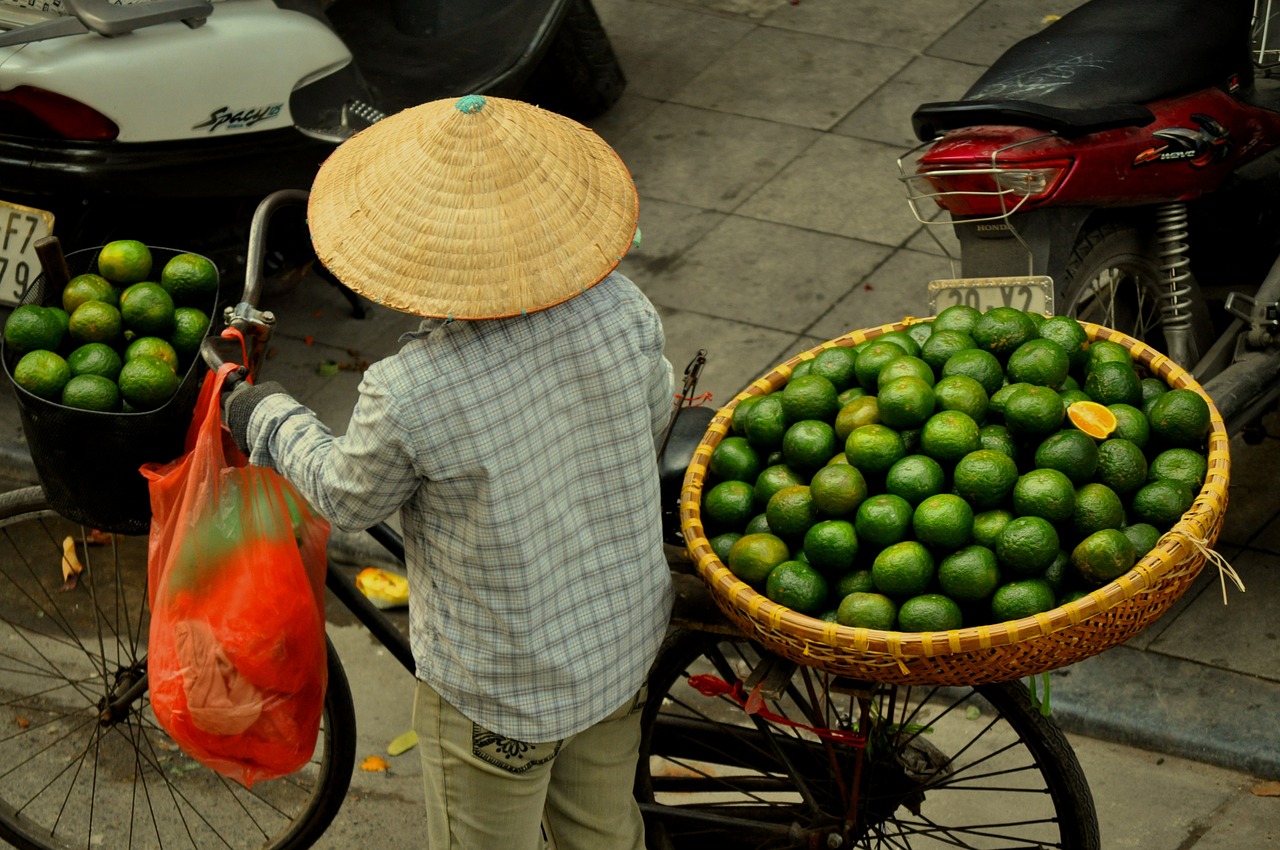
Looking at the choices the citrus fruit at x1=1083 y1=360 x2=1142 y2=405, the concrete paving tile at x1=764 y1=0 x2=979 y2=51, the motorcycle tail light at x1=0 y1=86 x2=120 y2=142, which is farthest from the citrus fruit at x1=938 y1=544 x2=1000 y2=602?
the concrete paving tile at x1=764 y1=0 x2=979 y2=51

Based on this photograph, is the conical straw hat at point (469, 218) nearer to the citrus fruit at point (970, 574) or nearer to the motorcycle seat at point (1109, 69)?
the citrus fruit at point (970, 574)

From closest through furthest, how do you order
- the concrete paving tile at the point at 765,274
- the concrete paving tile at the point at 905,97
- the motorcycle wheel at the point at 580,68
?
the concrete paving tile at the point at 765,274 → the concrete paving tile at the point at 905,97 → the motorcycle wheel at the point at 580,68

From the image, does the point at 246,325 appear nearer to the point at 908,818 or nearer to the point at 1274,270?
the point at 908,818

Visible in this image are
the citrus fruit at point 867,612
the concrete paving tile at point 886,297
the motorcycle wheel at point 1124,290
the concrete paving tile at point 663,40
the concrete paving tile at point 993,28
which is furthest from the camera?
the concrete paving tile at point 663,40

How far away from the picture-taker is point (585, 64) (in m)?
6.33

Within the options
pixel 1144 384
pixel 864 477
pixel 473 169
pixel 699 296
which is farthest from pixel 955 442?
pixel 699 296

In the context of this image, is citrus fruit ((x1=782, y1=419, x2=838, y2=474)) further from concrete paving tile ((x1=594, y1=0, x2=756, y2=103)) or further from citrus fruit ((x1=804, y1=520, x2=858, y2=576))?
concrete paving tile ((x1=594, y1=0, x2=756, y2=103))

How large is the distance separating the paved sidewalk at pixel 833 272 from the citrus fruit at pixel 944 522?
4.60ft

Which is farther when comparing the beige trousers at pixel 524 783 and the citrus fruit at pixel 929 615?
the beige trousers at pixel 524 783

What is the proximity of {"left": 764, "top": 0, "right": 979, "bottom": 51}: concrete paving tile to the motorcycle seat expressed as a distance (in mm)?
2522

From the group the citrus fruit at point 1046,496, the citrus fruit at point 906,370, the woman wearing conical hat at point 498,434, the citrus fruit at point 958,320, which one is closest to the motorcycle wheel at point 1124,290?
the citrus fruit at point 958,320

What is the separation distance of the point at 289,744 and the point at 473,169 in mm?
1220

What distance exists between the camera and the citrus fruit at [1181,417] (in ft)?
8.70

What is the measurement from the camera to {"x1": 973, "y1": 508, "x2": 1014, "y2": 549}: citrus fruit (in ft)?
8.23
